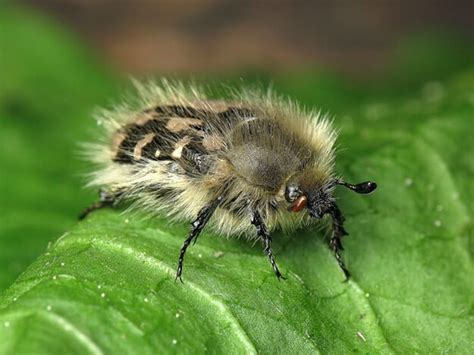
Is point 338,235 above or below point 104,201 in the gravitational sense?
below

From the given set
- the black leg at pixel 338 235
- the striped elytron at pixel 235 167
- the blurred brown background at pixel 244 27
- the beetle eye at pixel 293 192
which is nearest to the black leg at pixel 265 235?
the striped elytron at pixel 235 167

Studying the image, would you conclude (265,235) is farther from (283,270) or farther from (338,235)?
(338,235)

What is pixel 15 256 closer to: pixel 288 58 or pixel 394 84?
pixel 394 84

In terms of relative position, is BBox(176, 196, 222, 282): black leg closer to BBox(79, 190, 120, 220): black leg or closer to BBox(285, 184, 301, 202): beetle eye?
BBox(285, 184, 301, 202): beetle eye

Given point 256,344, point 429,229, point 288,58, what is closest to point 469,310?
point 429,229

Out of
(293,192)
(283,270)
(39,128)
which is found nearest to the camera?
(293,192)

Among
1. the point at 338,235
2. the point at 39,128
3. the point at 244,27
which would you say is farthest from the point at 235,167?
the point at 244,27

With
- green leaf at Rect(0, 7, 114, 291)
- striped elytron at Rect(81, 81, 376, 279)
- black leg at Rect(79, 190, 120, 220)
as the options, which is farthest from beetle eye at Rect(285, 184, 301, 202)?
green leaf at Rect(0, 7, 114, 291)
